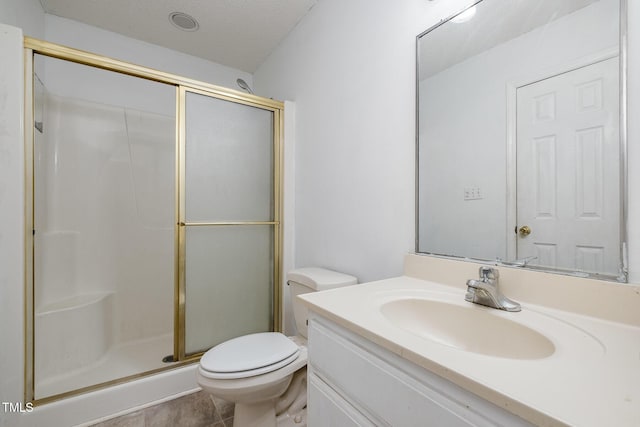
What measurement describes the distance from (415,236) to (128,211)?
1.85 metres

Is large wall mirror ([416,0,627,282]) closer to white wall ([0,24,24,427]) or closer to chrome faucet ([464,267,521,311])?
chrome faucet ([464,267,521,311])

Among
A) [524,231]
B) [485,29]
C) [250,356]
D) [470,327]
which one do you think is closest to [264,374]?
[250,356]

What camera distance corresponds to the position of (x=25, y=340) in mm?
1285

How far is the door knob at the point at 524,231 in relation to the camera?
0.88 meters

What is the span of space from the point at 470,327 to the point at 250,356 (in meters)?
0.89

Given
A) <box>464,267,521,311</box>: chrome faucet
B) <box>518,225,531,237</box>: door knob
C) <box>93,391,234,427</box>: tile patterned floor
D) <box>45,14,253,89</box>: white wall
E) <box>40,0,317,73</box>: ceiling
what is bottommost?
<box>93,391,234,427</box>: tile patterned floor

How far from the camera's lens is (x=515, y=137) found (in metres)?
0.91

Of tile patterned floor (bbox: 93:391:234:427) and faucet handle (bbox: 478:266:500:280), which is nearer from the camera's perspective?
faucet handle (bbox: 478:266:500:280)

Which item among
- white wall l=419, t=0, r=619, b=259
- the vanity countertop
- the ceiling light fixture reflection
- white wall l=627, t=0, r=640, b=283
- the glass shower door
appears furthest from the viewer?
the glass shower door

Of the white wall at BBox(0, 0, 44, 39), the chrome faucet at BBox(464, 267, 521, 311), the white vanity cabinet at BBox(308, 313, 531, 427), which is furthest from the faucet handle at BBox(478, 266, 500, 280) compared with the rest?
the white wall at BBox(0, 0, 44, 39)

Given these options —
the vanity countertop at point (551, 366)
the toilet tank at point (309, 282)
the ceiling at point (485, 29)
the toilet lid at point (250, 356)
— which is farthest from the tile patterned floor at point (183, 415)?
the ceiling at point (485, 29)

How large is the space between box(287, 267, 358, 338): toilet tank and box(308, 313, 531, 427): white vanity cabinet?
491 mm

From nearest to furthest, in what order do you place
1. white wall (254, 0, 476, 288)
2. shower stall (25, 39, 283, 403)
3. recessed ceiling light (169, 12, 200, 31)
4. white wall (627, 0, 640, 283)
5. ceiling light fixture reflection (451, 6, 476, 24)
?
white wall (627, 0, 640, 283) → ceiling light fixture reflection (451, 6, 476, 24) → white wall (254, 0, 476, 288) → shower stall (25, 39, 283, 403) → recessed ceiling light (169, 12, 200, 31)

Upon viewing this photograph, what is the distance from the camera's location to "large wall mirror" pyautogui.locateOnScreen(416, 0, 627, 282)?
0.73 meters
